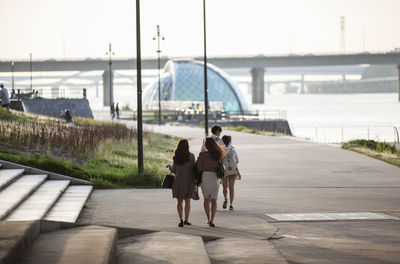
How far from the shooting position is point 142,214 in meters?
13.9

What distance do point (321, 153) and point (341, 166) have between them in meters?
6.19

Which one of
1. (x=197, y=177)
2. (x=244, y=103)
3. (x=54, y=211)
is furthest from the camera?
(x=244, y=103)

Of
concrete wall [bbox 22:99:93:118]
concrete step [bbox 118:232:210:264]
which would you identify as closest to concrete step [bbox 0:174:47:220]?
concrete step [bbox 118:232:210:264]

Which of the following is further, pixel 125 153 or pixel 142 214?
pixel 125 153

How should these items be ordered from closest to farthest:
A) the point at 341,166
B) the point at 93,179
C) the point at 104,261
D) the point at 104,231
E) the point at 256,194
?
the point at 104,261, the point at 104,231, the point at 256,194, the point at 93,179, the point at 341,166

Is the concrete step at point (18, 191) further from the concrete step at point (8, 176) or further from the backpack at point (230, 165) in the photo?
the backpack at point (230, 165)

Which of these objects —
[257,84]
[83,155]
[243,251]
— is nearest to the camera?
[243,251]

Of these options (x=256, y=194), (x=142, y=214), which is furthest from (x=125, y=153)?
(x=142, y=214)

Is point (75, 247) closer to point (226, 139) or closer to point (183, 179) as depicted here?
point (183, 179)

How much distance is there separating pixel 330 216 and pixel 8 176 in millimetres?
6692

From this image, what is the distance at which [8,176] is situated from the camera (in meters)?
15.8

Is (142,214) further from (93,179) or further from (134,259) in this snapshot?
(93,179)

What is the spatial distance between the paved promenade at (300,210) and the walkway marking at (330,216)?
39 millimetres

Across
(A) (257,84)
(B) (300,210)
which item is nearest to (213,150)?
(B) (300,210)
